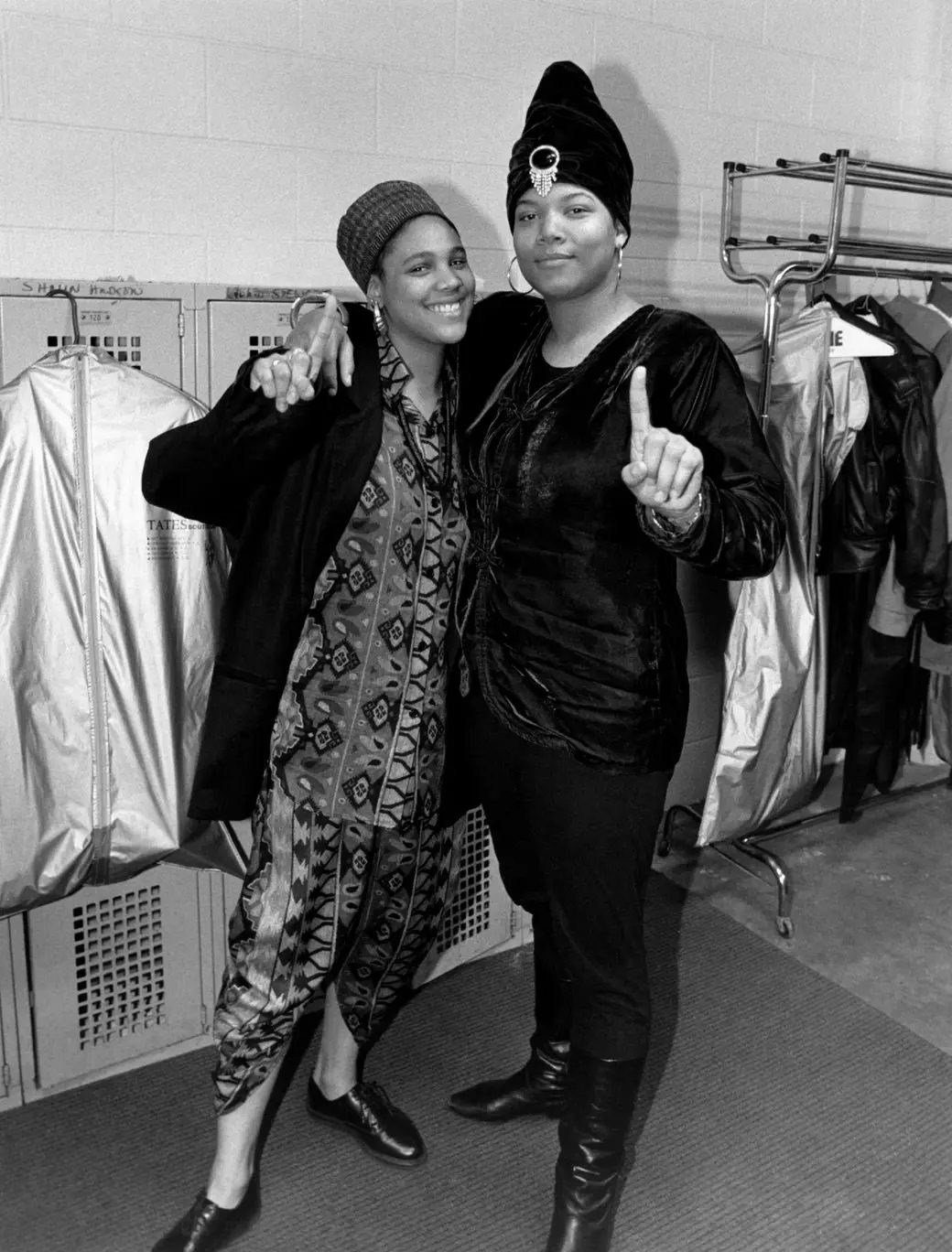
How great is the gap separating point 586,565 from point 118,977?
→ 128 cm

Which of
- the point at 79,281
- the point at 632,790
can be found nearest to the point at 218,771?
the point at 632,790

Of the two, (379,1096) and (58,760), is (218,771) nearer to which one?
(58,760)

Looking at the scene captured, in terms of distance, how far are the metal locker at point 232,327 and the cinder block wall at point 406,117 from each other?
0.24m

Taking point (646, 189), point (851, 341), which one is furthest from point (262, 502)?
point (646, 189)

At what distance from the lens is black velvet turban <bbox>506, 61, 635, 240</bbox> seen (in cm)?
164

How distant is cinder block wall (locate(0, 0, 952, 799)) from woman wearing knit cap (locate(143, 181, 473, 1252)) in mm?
695

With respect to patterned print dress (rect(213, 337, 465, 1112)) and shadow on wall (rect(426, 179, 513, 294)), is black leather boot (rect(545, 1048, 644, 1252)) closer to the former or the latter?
patterned print dress (rect(213, 337, 465, 1112))

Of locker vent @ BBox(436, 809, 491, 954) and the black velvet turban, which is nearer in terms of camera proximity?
the black velvet turban

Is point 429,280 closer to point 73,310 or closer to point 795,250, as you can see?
point 73,310

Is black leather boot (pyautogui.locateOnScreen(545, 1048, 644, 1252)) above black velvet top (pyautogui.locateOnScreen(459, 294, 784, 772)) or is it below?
below

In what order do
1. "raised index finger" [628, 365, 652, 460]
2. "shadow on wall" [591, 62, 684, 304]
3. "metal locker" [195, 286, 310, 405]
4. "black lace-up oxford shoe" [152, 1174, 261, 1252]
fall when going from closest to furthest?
"raised index finger" [628, 365, 652, 460] → "black lace-up oxford shoe" [152, 1174, 261, 1252] → "metal locker" [195, 286, 310, 405] → "shadow on wall" [591, 62, 684, 304]

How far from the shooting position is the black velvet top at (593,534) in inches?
63.0

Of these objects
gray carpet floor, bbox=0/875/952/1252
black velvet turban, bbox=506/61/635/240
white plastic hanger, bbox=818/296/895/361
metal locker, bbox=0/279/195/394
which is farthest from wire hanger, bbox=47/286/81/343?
white plastic hanger, bbox=818/296/895/361

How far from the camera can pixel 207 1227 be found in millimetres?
1823
